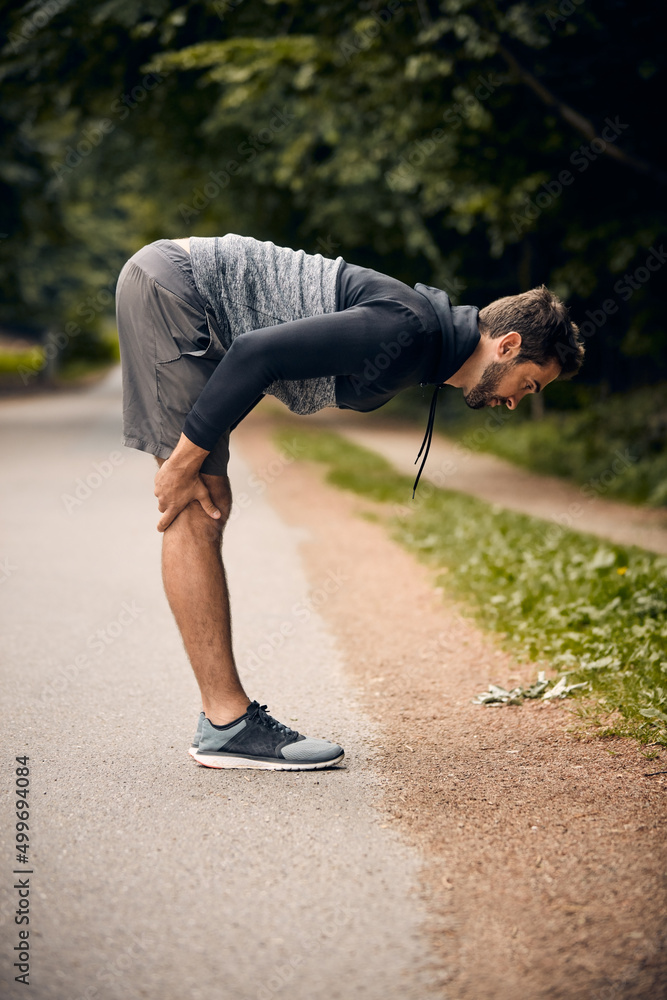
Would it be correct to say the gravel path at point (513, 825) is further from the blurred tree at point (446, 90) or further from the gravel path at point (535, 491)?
the blurred tree at point (446, 90)

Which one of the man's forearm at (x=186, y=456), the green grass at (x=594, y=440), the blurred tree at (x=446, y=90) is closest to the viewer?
the man's forearm at (x=186, y=456)

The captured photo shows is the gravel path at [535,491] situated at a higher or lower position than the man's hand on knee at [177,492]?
lower

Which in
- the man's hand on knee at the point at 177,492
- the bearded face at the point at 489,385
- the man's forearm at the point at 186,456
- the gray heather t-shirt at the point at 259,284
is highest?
the gray heather t-shirt at the point at 259,284

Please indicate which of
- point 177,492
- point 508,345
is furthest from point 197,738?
point 508,345

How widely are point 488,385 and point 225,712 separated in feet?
4.51

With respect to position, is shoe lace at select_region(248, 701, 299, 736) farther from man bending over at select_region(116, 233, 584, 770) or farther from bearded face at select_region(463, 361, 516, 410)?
bearded face at select_region(463, 361, 516, 410)

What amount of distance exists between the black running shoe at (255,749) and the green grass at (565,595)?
1163 mm

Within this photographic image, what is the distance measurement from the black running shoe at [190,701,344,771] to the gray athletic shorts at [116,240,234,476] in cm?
86

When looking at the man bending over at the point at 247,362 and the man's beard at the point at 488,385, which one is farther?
the man's beard at the point at 488,385

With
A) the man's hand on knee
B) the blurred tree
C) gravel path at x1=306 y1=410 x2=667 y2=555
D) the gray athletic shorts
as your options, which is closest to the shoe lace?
the man's hand on knee

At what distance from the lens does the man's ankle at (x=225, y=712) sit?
3.02 m

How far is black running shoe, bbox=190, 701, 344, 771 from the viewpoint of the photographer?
3.01 m

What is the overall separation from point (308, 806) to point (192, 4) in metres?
6.75

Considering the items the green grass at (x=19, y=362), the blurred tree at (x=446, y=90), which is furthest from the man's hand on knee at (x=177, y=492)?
the green grass at (x=19, y=362)
